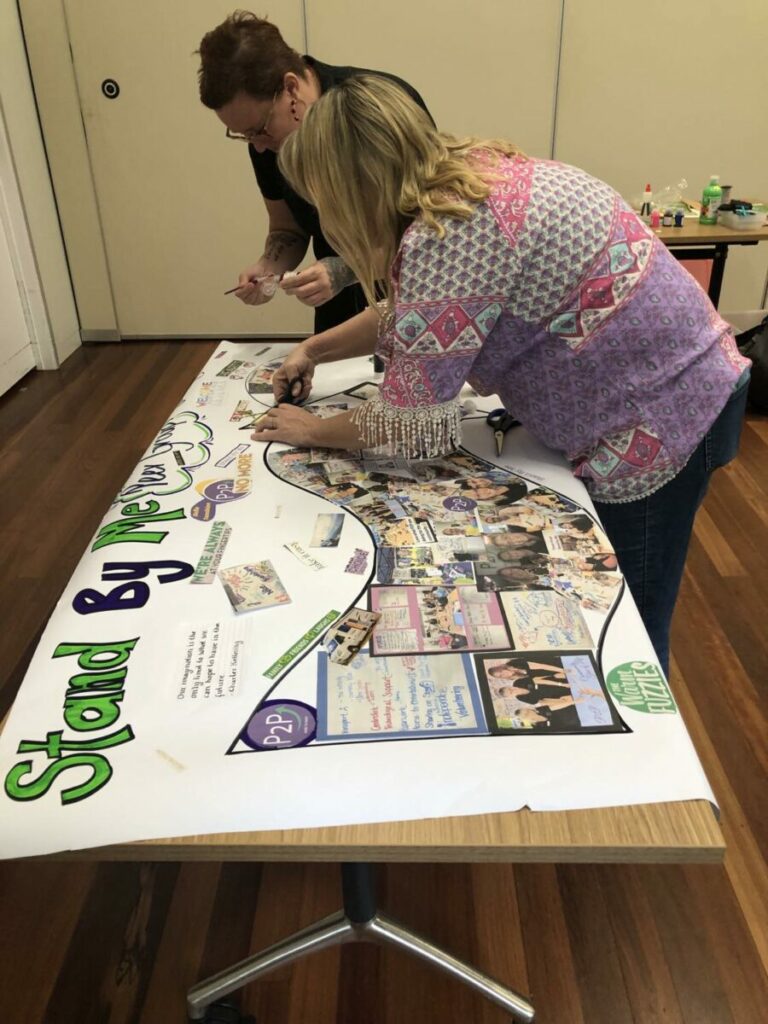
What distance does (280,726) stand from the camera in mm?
782

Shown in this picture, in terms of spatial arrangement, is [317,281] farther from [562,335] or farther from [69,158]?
[69,158]

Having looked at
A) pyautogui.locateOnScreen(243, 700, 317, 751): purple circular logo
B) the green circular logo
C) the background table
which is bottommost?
the background table

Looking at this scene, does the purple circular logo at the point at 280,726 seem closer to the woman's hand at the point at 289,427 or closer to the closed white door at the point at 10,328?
the woman's hand at the point at 289,427

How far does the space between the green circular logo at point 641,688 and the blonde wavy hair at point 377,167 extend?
0.53 m

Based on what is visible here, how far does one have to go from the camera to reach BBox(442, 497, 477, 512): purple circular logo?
114cm

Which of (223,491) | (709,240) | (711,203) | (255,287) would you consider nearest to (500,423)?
(223,491)

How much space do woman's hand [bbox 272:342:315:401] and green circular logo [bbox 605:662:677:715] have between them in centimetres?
87

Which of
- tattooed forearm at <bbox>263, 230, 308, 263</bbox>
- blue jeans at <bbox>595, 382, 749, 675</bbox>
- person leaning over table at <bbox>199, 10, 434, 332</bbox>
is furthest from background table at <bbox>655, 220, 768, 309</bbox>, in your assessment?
blue jeans at <bbox>595, 382, 749, 675</bbox>

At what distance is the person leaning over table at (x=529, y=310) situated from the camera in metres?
0.96

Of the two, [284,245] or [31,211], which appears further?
[31,211]

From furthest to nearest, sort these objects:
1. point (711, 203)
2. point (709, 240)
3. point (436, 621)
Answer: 1. point (711, 203)
2. point (709, 240)
3. point (436, 621)

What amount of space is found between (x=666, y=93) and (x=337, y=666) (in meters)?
3.57

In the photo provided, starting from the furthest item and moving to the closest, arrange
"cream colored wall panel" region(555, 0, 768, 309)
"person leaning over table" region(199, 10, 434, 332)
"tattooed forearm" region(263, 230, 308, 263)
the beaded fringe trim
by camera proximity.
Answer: "cream colored wall panel" region(555, 0, 768, 309)
"tattooed forearm" region(263, 230, 308, 263)
"person leaning over table" region(199, 10, 434, 332)
the beaded fringe trim

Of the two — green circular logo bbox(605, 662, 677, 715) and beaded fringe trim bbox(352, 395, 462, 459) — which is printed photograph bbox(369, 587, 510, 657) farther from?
beaded fringe trim bbox(352, 395, 462, 459)
